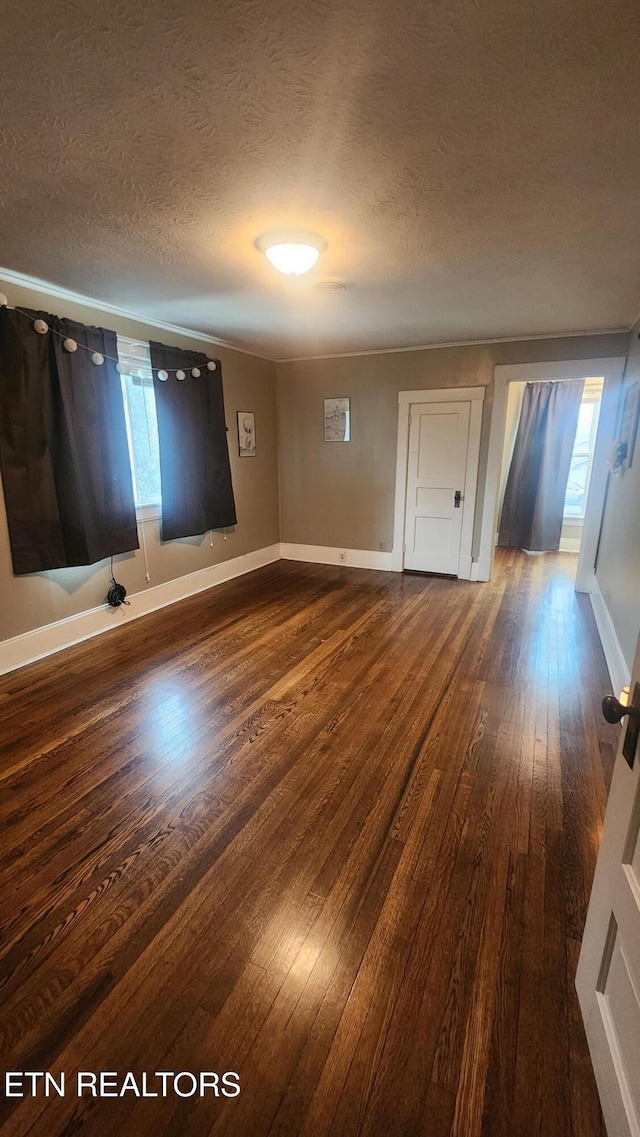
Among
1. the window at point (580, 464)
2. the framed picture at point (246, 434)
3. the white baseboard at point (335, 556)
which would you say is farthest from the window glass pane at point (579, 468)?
the framed picture at point (246, 434)

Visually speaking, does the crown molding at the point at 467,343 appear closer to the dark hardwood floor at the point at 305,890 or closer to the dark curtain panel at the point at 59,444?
the dark curtain panel at the point at 59,444

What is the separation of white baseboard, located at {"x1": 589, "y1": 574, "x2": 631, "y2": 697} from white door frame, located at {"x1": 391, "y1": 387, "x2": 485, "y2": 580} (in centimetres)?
127

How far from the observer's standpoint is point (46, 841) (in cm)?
177

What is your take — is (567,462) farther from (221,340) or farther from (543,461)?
(221,340)

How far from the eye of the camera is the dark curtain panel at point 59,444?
298 cm

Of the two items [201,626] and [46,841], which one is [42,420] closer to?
[201,626]

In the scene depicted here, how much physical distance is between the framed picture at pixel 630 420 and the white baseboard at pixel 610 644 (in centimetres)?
119

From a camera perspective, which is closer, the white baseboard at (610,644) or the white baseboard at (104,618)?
the white baseboard at (610,644)

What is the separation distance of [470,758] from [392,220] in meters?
2.55

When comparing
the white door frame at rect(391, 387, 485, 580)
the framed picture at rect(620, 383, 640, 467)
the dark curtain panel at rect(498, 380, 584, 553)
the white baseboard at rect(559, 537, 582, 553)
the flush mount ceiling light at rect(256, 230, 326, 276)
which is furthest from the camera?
the white baseboard at rect(559, 537, 582, 553)

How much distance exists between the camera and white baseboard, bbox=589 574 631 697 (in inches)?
110

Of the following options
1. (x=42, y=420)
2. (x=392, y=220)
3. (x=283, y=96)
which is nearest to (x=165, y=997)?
(x=283, y=96)

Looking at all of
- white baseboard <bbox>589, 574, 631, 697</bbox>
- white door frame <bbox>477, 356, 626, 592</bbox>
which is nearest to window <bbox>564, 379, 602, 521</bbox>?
white door frame <bbox>477, 356, 626, 592</bbox>

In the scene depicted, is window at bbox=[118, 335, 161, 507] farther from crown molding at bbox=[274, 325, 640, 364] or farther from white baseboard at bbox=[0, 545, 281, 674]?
crown molding at bbox=[274, 325, 640, 364]
